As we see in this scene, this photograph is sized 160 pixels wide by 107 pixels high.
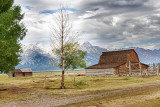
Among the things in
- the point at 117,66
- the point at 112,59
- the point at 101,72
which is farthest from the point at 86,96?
the point at 112,59

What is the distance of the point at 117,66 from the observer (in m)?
57.3

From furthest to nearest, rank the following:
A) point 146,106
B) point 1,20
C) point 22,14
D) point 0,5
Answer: point 22,14
point 0,5
point 1,20
point 146,106

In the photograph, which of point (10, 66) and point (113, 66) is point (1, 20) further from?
point (113, 66)

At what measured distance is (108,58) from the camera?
66125mm

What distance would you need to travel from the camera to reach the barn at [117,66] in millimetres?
57562

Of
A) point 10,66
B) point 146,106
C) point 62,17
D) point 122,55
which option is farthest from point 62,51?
point 122,55

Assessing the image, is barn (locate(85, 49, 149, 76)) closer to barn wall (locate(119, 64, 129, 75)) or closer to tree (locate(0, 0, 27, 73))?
barn wall (locate(119, 64, 129, 75))

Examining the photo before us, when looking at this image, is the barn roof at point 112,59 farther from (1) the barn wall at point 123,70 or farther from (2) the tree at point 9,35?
(2) the tree at point 9,35

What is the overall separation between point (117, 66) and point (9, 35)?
39679 millimetres

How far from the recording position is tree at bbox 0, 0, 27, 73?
66.7 feet

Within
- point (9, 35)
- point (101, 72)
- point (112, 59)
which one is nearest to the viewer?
point (9, 35)

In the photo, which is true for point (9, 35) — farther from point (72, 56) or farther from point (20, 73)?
point (20, 73)

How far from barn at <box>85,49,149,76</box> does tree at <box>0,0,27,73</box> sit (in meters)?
35.9

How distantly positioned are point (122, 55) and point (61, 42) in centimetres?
3882
